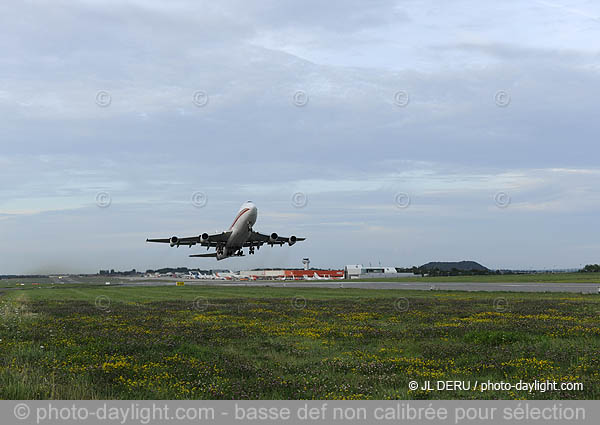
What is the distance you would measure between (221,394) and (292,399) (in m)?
1.71

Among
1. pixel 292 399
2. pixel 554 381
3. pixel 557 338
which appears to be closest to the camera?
pixel 292 399

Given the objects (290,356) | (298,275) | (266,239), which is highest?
(266,239)

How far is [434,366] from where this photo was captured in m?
15.2

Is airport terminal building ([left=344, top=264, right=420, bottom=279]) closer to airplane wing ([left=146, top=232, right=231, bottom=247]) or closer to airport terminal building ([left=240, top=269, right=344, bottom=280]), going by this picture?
airport terminal building ([left=240, top=269, right=344, bottom=280])

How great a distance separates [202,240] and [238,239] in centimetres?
427

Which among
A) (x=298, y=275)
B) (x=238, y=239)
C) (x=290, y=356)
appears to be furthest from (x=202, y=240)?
(x=298, y=275)

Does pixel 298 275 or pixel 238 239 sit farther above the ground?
pixel 238 239

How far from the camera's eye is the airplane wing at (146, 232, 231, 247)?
56.6 metres

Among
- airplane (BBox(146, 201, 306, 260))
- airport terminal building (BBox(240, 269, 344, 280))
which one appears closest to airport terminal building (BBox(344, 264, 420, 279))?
airport terminal building (BBox(240, 269, 344, 280))

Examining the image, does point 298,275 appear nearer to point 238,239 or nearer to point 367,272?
point 367,272

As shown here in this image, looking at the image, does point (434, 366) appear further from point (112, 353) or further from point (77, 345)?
point (77, 345)

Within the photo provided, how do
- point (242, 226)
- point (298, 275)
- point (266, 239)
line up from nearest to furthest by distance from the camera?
point (242, 226) < point (266, 239) < point (298, 275)

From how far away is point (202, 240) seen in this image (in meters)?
56.4
